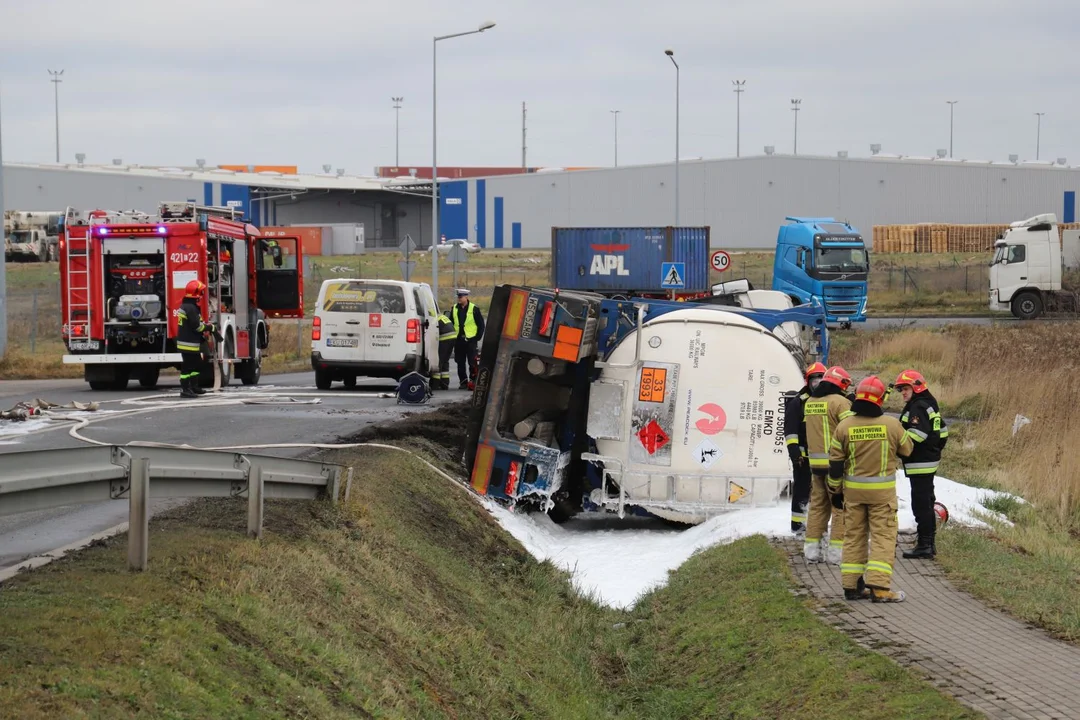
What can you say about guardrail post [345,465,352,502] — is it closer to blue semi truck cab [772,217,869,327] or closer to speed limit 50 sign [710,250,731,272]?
speed limit 50 sign [710,250,731,272]

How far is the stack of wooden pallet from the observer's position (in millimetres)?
70188

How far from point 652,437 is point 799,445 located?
7.59 feet

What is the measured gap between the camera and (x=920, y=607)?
8.98 metres

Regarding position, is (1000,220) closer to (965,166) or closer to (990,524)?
(965,166)

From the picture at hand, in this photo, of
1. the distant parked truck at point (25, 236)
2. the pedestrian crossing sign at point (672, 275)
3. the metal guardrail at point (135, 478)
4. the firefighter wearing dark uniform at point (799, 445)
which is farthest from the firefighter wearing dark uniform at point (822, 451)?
the distant parked truck at point (25, 236)

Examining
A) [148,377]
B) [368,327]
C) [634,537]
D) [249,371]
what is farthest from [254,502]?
[249,371]

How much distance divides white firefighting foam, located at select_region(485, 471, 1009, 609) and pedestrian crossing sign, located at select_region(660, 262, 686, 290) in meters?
17.9

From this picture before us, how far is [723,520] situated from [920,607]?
→ 403 cm

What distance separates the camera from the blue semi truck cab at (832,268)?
4194cm

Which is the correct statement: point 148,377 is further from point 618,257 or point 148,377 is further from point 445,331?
point 618,257

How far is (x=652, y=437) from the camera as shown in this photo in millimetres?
13344

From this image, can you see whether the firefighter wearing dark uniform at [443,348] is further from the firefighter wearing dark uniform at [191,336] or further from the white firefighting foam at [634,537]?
the white firefighting foam at [634,537]

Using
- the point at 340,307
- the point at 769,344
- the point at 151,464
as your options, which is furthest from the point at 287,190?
the point at 151,464

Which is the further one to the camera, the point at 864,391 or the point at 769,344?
the point at 769,344
